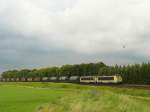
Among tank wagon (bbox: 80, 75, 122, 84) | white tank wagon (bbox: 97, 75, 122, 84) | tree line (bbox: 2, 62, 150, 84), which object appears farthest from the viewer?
tree line (bbox: 2, 62, 150, 84)

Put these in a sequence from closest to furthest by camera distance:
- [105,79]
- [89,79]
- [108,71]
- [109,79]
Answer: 1. [109,79]
2. [105,79]
3. [89,79]
4. [108,71]

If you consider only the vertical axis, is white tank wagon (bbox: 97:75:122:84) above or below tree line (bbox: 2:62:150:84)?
below

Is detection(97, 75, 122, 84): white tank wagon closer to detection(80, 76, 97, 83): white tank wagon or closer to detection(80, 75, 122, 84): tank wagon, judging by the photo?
detection(80, 75, 122, 84): tank wagon

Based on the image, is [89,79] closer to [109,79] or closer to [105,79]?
[105,79]

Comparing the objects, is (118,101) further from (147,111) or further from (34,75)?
(34,75)

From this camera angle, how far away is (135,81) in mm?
106438

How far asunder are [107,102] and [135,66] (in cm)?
8662

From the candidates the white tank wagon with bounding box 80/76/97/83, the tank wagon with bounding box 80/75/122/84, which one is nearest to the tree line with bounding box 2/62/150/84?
the tank wagon with bounding box 80/75/122/84

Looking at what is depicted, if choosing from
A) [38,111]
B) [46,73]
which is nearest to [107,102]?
[38,111]

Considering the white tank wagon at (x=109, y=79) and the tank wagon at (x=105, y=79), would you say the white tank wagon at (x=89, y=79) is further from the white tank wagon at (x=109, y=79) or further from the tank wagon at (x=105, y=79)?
the white tank wagon at (x=109, y=79)

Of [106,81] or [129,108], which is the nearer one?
[129,108]

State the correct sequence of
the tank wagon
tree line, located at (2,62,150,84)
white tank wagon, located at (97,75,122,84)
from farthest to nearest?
tree line, located at (2,62,150,84), the tank wagon, white tank wagon, located at (97,75,122,84)

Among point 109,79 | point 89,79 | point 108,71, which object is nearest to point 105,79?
point 109,79

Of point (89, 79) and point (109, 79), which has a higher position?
point (89, 79)
